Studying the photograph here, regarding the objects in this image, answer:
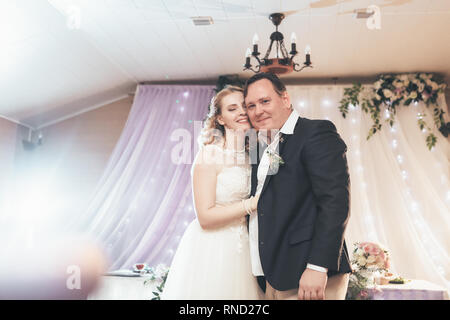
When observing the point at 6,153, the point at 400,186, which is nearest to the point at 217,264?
the point at 400,186

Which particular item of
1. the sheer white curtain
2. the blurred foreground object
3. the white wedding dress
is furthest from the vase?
the blurred foreground object

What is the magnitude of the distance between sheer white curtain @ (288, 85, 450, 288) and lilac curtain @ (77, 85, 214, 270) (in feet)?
5.09

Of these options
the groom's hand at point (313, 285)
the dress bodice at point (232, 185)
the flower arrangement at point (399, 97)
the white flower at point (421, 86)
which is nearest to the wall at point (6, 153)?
the dress bodice at point (232, 185)

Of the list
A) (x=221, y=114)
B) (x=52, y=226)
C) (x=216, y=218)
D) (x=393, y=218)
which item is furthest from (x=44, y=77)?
(x=393, y=218)

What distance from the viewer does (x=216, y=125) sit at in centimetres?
207

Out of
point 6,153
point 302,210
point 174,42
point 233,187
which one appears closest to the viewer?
point 302,210

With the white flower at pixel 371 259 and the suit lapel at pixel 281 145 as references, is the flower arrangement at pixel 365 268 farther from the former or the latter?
the suit lapel at pixel 281 145

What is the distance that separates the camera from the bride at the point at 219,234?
1644mm

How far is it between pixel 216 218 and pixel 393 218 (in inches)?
134

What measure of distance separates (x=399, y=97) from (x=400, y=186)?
1.07 metres

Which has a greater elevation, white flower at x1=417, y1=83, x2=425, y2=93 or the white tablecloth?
white flower at x1=417, y1=83, x2=425, y2=93

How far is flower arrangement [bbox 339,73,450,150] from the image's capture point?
4.54m

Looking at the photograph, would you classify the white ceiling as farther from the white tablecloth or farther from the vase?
the white tablecloth

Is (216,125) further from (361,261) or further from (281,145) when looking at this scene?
(361,261)
